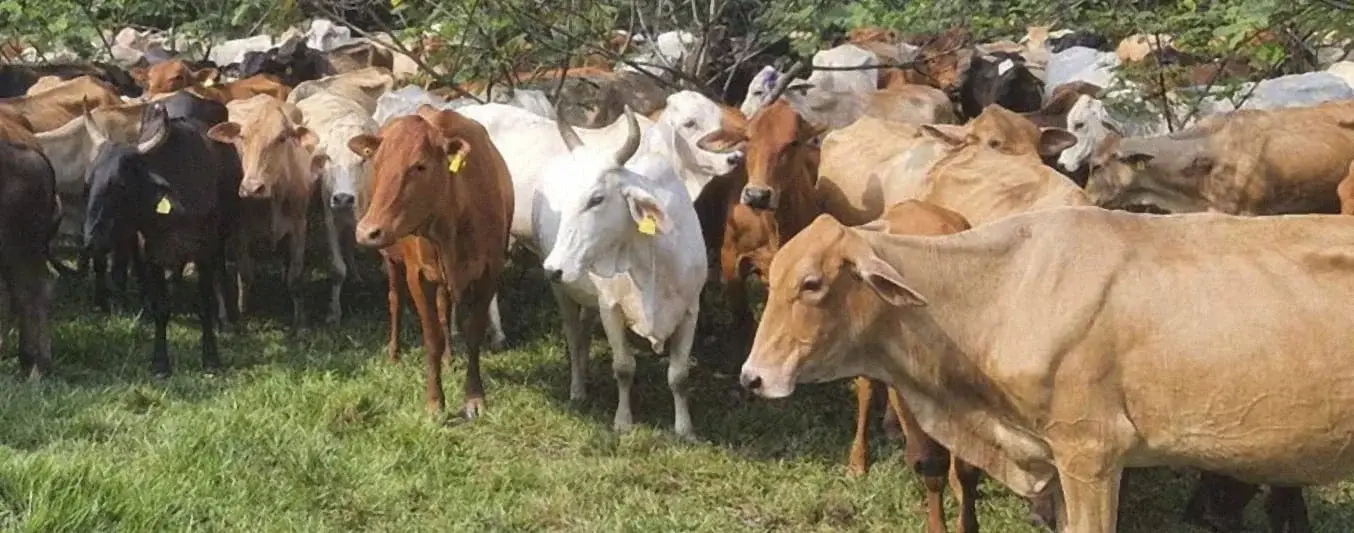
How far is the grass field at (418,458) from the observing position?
5.71 meters

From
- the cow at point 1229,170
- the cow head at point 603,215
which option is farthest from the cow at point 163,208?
the cow at point 1229,170

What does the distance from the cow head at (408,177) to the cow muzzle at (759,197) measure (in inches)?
54.8

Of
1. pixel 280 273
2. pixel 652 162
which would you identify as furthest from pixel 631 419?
pixel 280 273

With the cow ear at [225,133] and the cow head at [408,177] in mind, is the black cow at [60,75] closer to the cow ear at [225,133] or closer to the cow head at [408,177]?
the cow ear at [225,133]

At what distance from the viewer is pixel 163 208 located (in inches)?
306

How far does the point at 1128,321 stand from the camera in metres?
4.29

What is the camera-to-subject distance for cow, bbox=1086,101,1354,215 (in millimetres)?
8781

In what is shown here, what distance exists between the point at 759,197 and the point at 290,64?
10953 mm

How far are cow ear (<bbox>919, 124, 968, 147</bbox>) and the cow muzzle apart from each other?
133cm

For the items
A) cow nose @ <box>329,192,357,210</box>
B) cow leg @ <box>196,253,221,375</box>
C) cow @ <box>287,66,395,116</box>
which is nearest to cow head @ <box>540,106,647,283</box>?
cow nose @ <box>329,192,357,210</box>

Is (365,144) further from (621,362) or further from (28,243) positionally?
(28,243)

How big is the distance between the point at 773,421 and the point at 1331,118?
4392 millimetres

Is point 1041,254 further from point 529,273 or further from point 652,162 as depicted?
point 529,273

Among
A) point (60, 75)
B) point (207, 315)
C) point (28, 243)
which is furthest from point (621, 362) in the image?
point (60, 75)
